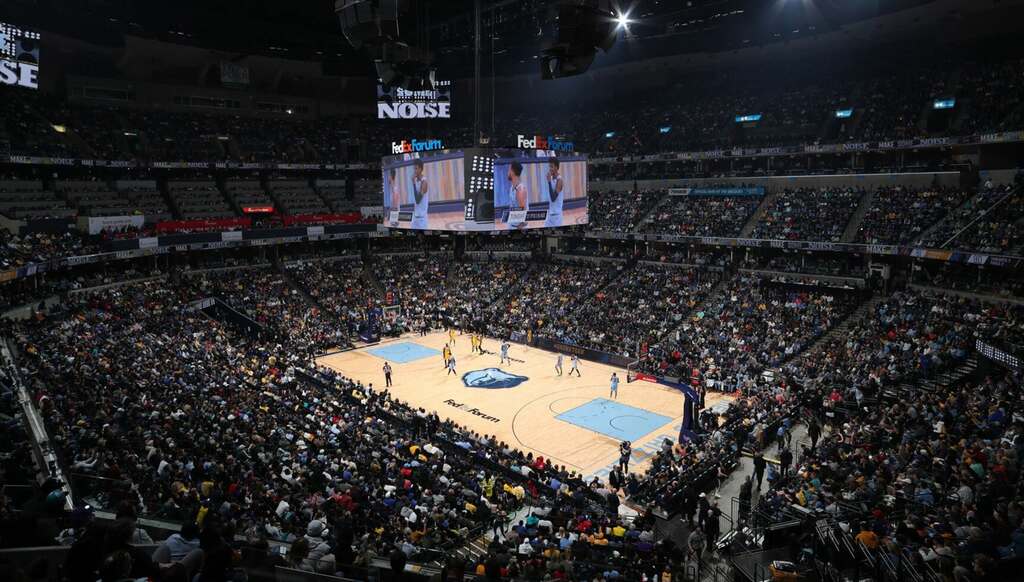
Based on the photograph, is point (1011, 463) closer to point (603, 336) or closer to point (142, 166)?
point (603, 336)

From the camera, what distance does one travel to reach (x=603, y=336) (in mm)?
36625

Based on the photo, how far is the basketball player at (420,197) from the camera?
27.4 metres

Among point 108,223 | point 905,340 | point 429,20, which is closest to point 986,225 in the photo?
point 905,340

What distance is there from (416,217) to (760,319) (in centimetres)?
1969

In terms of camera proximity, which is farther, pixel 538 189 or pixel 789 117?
pixel 789 117

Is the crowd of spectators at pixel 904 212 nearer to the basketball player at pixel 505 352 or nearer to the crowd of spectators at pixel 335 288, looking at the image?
Answer: the basketball player at pixel 505 352

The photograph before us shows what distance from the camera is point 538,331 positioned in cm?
3994

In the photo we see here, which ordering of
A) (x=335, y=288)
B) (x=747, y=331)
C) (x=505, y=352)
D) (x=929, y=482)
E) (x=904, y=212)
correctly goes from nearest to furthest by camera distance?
(x=929, y=482) → (x=747, y=331) → (x=904, y=212) → (x=505, y=352) → (x=335, y=288)

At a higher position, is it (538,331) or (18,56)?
(18,56)

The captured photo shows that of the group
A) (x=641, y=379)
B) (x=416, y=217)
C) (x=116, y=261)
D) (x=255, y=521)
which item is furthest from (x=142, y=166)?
(x=255, y=521)

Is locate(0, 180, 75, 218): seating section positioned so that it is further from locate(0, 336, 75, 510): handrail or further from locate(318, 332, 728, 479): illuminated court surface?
locate(0, 336, 75, 510): handrail

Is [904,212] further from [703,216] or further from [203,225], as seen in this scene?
[203,225]

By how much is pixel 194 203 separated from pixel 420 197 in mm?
29705

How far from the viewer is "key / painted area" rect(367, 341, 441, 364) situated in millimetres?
36875
